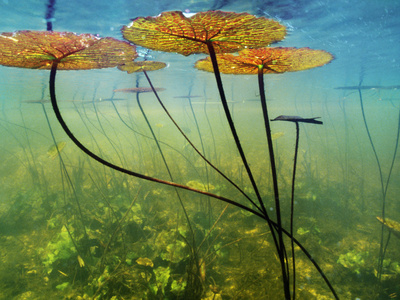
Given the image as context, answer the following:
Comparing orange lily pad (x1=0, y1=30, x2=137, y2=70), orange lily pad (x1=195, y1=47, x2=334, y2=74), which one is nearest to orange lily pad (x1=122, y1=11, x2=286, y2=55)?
orange lily pad (x1=195, y1=47, x2=334, y2=74)

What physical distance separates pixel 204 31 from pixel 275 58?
92cm

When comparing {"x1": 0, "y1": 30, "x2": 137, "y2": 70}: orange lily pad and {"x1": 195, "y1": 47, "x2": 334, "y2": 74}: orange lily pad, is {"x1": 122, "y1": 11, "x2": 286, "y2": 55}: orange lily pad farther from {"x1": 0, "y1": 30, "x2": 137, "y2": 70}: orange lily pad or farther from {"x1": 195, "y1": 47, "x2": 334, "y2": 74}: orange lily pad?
{"x1": 0, "y1": 30, "x2": 137, "y2": 70}: orange lily pad

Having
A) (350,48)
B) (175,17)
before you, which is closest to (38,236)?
(175,17)

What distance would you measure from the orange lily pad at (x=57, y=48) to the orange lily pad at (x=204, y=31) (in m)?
0.25

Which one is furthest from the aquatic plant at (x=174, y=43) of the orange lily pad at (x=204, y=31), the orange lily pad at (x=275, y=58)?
the orange lily pad at (x=275, y=58)

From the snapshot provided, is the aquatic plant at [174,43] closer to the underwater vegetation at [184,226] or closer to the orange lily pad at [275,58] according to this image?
the underwater vegetation at [184,226]

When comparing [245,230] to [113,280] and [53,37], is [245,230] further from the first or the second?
[53,37]

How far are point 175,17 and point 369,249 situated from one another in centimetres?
805

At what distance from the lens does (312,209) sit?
7871mm

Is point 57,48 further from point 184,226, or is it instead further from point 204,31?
point 184,226

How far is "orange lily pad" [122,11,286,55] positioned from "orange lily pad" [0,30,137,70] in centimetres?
25

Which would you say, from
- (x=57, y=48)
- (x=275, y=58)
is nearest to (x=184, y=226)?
(x=275, y=58)

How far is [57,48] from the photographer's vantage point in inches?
66.6

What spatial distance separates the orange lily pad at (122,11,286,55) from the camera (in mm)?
1368
